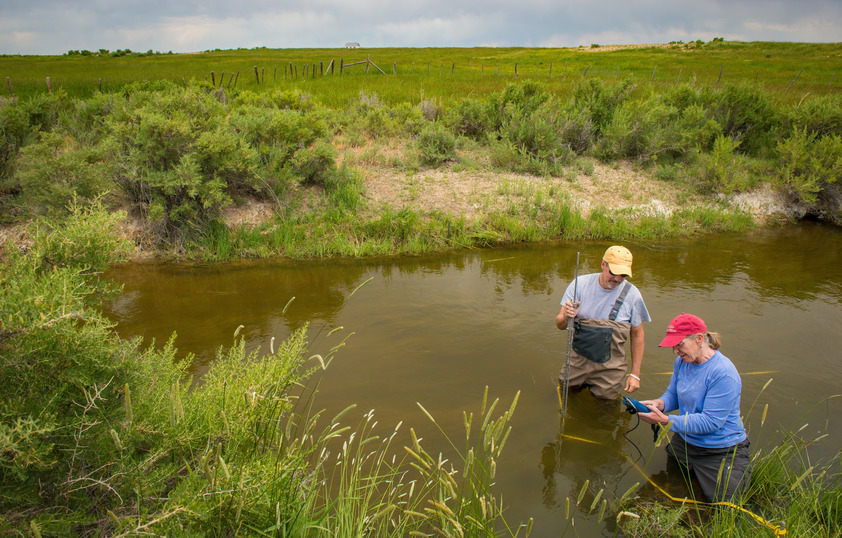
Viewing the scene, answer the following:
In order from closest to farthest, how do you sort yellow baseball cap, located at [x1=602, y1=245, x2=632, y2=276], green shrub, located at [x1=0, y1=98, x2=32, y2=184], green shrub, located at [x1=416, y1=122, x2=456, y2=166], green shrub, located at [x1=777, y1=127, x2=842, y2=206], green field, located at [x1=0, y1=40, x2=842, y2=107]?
yellow baseball cap, located at [x1=602, y1=245, x2=632, y2=276] → green shrub, located at [x1=0, y1=98, x2=32, y2=184] → green shrub, located at [x1=777, y1=127, x2=842, y2=206] → green shrub, located at [x1=416, y1=122, x2=456, y2=166] → green field, located at [x1=0, y1=40, x2=842, y2=107]

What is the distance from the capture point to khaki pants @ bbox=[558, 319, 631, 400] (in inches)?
176

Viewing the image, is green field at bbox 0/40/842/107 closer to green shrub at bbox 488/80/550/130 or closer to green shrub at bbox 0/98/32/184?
green shrub at bbox 488/80/550/130

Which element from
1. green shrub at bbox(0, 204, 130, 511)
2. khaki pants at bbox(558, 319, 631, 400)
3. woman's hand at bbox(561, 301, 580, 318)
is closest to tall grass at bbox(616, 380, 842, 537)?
khaki pants at bbox(558, 319, 631, 400)

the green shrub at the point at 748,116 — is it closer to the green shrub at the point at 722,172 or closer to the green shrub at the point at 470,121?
the green shrub at the point at 722,172

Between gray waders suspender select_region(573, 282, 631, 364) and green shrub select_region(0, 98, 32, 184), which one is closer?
gray waders suspender select_region(573, 282, 631, 364)

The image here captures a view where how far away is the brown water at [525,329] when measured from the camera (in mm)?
4391

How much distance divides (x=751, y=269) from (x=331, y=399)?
7898 millimetres

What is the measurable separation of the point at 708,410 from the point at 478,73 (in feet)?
109

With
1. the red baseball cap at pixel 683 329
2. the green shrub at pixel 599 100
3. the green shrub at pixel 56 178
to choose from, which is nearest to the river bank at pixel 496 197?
the green shrub at pixel 56 178

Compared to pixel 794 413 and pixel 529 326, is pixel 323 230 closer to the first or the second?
pixel 529 326

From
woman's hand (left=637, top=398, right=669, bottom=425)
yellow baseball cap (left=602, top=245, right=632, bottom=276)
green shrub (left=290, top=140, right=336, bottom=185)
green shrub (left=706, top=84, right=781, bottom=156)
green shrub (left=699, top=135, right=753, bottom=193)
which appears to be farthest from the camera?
green shrub (left=706, top=84, right=781, bottom=156)

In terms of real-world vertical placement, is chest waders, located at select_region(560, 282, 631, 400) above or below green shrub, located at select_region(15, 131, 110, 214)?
below

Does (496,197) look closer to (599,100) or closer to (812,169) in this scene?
(599,100)

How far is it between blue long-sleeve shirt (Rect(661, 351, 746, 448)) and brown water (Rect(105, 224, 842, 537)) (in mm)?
494
